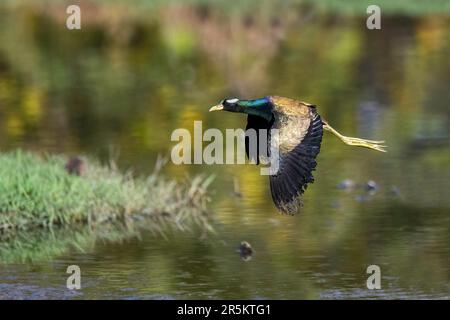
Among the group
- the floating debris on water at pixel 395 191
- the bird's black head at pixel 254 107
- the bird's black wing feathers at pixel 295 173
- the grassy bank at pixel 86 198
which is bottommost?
the floating debris on water at pixel 395 191

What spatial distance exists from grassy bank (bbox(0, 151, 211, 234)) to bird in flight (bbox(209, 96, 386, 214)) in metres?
2.88

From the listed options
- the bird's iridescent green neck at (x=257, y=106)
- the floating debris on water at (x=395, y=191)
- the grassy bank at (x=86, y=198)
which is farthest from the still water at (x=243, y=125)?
the bird's iridescent green neck at (x=257, y=106)

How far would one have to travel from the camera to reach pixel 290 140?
8.62 meters

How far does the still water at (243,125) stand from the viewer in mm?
10266

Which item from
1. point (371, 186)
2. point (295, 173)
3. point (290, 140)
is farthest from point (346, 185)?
point (295, 173)

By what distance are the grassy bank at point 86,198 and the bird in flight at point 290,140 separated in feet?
9.45

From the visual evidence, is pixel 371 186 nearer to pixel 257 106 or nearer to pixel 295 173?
pixel 257 106

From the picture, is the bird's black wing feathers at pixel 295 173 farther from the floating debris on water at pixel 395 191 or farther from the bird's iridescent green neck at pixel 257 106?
the floating debris on water at pixel 395 191

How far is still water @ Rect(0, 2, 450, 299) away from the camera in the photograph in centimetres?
1027

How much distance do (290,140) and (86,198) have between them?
3393mm

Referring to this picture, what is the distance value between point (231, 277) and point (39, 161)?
2.77 meters

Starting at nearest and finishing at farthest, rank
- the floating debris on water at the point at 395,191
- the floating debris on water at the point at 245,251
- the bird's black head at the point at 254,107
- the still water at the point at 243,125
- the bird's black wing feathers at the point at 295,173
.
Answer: the bird's black wing feathers at the point at 295,173 < the bird's black head at the point at 254,107 < the still water at the point at 243,125 < the floating debris on water at the point at 245,251 < the floating debris on water at the point at 395,191

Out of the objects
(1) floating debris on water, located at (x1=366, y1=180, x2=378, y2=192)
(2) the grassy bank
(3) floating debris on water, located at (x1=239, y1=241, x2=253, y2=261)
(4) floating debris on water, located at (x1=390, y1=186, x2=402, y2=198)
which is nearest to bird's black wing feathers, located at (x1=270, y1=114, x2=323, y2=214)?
(3) floating debris on water, located at (x1=239, y1=241, x2=253, y2=261)
